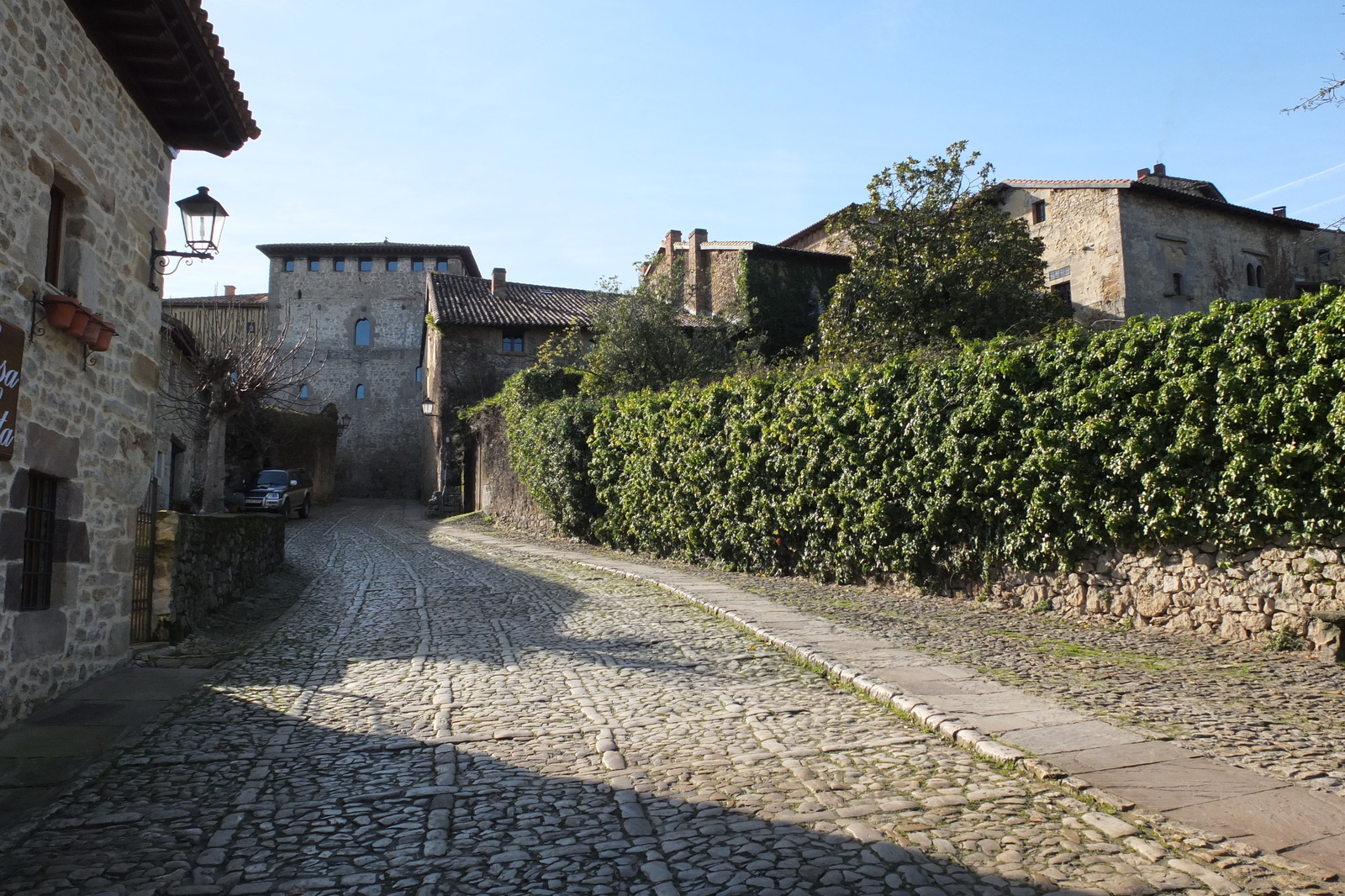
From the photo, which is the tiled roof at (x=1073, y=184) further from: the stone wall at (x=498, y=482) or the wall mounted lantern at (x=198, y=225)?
the wall mounted lantern at (x=198, y=225)

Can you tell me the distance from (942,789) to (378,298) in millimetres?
51132

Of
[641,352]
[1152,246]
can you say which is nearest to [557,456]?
[641,352]

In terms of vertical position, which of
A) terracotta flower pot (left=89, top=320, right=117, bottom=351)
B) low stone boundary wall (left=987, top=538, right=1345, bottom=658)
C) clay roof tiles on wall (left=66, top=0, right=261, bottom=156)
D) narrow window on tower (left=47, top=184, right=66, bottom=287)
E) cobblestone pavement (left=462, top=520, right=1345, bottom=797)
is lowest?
cobblestone pavement (left=462, top=520, right=1345, bottom=797)

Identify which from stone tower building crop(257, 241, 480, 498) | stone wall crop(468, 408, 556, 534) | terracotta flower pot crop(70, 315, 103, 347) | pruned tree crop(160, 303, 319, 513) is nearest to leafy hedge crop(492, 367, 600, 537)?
stone wall crop(468, 408, 556, 534)

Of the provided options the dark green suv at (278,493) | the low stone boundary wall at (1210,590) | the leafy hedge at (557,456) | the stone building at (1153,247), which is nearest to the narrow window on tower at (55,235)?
the low stone boundary wall at (1210,590)

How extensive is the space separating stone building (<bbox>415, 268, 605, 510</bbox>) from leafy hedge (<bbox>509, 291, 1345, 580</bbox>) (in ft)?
58.5

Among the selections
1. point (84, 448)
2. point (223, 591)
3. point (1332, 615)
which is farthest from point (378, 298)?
point (1332, 615)

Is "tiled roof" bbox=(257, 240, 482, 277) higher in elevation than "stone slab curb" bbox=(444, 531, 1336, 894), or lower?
higher

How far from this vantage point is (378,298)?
→ 170ft

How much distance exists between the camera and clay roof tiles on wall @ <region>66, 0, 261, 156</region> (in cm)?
744

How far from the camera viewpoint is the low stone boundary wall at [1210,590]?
750cm

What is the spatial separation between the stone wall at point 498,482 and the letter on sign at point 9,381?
16.5 meters

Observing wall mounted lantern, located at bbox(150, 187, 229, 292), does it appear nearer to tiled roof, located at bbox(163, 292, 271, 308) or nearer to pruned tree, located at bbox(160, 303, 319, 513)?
pruned tree, located at bbox(160, 303, 319, 513)

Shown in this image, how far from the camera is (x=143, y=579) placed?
8.98 metres
